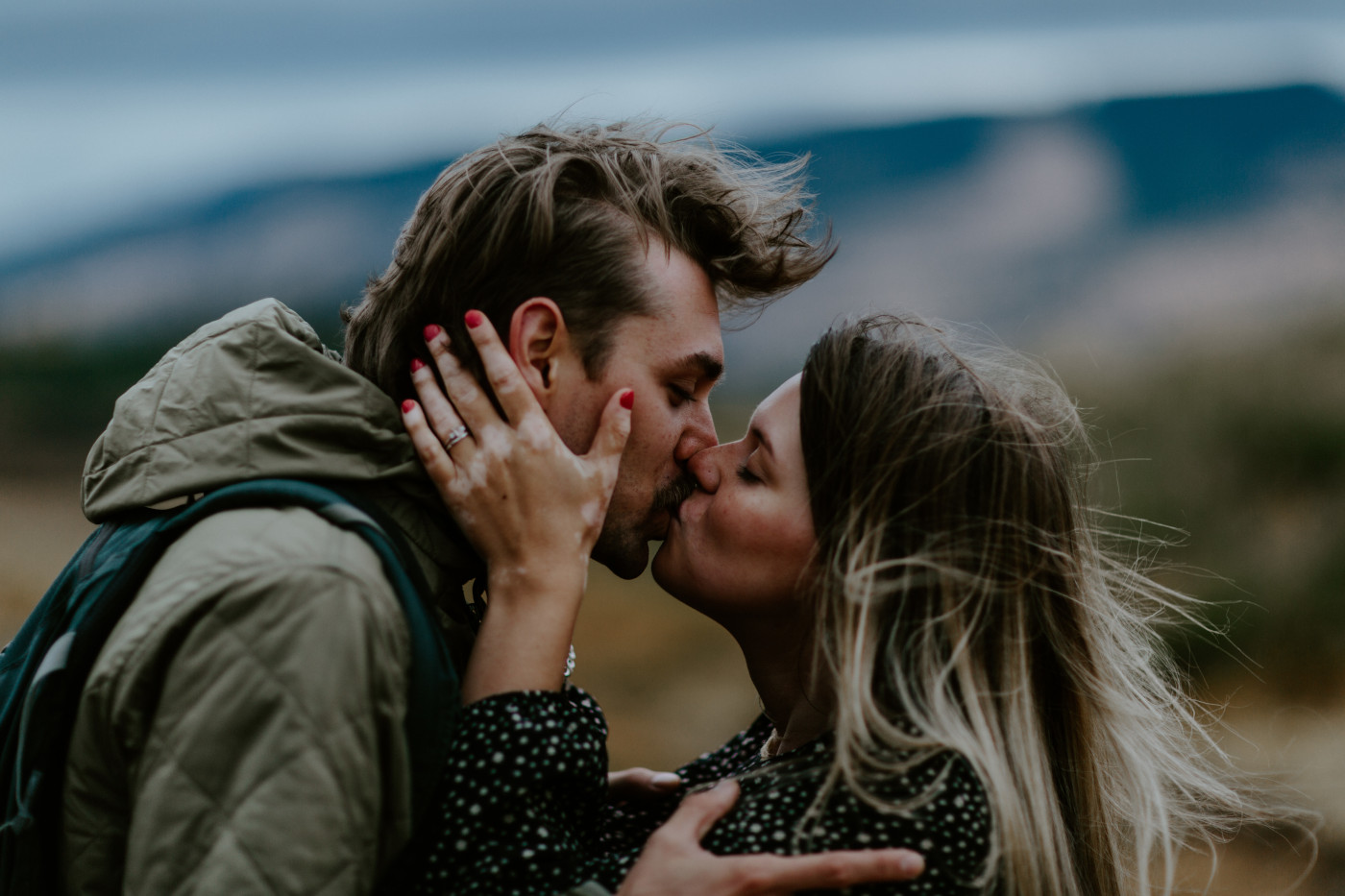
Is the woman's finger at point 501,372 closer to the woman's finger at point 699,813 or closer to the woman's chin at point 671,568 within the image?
the woman's chin at point 671,568

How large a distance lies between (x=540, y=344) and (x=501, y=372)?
0.17m

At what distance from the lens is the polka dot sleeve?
173 centimetres

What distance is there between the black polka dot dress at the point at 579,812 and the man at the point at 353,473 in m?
0.09

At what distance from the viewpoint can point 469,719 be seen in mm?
1835

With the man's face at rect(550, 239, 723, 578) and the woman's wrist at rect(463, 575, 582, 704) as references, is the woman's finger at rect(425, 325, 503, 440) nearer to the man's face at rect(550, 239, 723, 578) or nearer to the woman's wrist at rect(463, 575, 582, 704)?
the man's face at rect(550, 239, 723, 578)

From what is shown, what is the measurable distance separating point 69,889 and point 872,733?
1476 mm

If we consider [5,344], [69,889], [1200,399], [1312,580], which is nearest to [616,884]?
[69,889]

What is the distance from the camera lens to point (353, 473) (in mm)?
1985

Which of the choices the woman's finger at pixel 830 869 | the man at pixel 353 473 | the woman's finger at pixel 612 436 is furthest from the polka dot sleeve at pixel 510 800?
the woman's finger at pixel 612 436

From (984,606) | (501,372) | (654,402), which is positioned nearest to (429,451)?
(501,372)

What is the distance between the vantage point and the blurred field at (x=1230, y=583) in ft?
20.7

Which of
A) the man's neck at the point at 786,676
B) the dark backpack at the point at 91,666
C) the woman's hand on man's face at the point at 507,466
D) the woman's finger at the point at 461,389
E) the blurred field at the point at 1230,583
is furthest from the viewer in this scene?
the blurred field at the point at 1230,583

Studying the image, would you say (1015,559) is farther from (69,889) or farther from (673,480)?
(69,889)

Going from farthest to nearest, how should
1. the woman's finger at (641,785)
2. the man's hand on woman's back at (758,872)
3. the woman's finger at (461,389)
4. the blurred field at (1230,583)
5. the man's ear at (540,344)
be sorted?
the blurred field at (1230,583) → the woman's finger at (641,785) → the man's ear at (540,344) → the woman's finger at (461,389) → the man's hand on woman's back at (758,872)
